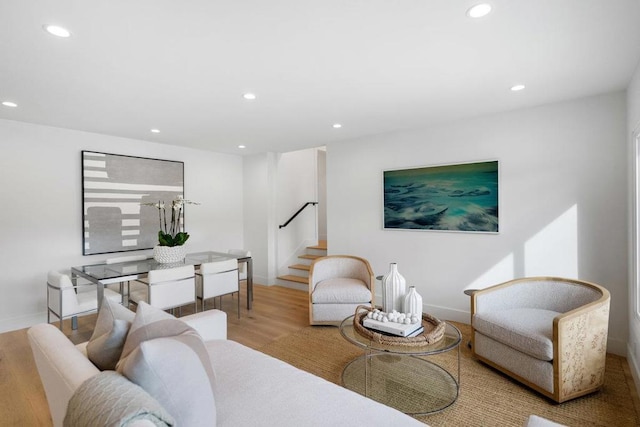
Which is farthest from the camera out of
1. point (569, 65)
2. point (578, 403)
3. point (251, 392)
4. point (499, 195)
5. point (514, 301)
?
point (499, 195)

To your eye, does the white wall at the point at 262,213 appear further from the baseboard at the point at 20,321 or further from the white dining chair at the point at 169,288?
the baseboard at the point at 20,321

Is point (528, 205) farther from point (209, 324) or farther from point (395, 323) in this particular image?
→ point (209, 324)

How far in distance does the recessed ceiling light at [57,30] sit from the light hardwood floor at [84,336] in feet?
7.80

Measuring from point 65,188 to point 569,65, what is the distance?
5.24 m

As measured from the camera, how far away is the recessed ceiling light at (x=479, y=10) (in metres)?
1.62

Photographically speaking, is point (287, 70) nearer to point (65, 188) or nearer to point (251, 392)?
point (251, 392)

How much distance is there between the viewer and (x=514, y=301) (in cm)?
278

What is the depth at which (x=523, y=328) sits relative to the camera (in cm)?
232

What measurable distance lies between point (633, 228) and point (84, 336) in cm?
522

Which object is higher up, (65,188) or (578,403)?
(65,188)

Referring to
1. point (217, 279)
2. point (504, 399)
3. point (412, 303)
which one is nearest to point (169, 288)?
point (217, 279)

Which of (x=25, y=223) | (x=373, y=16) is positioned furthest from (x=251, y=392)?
(x=25, y=223)

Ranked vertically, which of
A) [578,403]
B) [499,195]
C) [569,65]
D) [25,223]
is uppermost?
[569,65]

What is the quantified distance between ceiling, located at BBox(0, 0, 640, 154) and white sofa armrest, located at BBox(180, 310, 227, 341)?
68.9 inches
